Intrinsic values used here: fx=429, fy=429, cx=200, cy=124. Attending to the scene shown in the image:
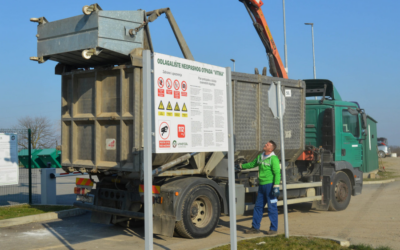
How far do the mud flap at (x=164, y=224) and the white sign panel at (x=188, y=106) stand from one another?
2.04m

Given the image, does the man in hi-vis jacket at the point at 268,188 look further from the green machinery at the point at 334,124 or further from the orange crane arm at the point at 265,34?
the orange crane arm at the point at 265,34

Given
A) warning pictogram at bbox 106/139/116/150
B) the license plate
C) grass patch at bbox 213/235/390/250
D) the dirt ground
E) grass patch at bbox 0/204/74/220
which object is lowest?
the dirt ground

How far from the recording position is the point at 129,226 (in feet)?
29.6

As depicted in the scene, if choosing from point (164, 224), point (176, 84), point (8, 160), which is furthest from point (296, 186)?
point (8, 160)

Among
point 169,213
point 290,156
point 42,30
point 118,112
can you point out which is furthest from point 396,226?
point 42,30

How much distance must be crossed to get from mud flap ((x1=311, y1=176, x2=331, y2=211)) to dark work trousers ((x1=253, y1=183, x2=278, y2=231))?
2798 mm

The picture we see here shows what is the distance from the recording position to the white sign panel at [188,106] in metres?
4.86

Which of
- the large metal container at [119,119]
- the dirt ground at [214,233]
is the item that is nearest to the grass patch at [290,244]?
the dirt ground at [214,233]

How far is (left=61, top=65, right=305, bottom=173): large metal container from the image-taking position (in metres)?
7.22

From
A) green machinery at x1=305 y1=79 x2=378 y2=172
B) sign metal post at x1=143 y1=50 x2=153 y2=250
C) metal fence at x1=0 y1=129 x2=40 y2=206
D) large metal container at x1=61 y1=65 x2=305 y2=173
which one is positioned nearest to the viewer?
sign metal post at x1=143 y1=50 x2=153 y2=250

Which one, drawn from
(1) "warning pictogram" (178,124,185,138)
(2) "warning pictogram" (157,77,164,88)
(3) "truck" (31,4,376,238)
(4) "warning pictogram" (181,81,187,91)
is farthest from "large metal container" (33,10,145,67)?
(1) "warning pictogram" (178,124,185,138)

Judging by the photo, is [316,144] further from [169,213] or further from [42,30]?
[42,30]

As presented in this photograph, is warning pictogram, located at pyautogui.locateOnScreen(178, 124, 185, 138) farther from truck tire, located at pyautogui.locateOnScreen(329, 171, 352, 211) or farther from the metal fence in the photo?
the metal fence

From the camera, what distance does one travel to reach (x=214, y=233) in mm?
8086
